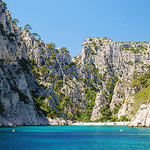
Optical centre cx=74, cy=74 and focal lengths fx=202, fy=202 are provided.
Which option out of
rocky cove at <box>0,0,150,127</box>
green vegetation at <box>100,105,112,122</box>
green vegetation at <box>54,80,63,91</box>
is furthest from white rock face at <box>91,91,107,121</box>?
green vegetation at <box>54,80,63,91</box>

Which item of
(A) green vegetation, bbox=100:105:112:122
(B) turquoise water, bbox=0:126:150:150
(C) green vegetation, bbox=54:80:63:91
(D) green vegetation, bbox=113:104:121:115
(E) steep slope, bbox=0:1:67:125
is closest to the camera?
(B) turquoise water, bbox=0:126:150:150

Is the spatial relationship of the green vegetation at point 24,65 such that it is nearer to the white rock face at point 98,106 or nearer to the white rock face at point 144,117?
the white rock face at point 98,106

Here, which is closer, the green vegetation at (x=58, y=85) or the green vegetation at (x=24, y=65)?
the green vegetation at (x=24, y=65)

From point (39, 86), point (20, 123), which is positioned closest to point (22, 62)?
point (39, 86)

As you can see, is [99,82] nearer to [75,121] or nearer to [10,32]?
[75,121]

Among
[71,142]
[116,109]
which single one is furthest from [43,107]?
[71,142]

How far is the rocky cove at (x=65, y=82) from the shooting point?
77625 mm

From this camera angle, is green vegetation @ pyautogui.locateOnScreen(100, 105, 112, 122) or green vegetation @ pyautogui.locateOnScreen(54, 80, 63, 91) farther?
green vegetation @ pyautogui.locateOnScreen(54, 80, 63, 91)

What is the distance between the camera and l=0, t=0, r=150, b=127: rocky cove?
7762 cm

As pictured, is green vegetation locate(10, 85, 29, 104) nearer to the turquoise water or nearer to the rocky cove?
the rocky cove

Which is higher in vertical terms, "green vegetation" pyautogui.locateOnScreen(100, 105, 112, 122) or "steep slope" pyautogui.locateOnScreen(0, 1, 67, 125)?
"steep slope" pyautogui.locateOnScreen(0, 1, 67, 125)

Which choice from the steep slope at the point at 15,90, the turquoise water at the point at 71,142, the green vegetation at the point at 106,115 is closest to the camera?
the turquoise water at the point at 71,142

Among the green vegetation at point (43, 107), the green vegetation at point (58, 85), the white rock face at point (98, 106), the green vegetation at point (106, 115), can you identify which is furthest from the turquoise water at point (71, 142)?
the green vegetation at point (58, 85)

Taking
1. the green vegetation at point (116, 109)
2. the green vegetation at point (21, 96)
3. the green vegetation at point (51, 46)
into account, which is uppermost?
the green vegetation at point (51, 46)
